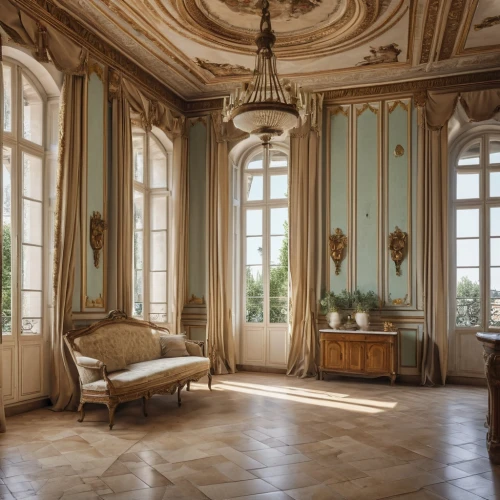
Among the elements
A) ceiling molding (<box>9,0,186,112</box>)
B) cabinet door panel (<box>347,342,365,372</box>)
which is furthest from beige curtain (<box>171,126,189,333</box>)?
cabinet door panel (<box>347,342,365,372</box>)

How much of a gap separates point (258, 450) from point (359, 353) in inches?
139

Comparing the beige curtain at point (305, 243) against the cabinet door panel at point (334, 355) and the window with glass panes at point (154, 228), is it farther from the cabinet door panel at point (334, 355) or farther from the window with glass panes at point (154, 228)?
the window with glass panes at point (154, 228)

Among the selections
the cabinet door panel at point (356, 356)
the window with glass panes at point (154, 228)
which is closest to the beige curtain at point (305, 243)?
the cabinet door panel at point (356, 356)

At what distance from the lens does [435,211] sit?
801 centimetres

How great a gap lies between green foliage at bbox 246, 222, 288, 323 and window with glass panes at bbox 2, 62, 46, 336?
12.3ft

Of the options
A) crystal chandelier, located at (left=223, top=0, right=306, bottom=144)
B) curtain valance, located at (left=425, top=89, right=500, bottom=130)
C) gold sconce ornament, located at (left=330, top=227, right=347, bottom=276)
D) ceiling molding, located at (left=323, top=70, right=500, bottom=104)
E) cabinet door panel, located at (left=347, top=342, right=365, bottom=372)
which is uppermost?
ceiling molding, located at (left=323, top=70, right=500, bottom=104)

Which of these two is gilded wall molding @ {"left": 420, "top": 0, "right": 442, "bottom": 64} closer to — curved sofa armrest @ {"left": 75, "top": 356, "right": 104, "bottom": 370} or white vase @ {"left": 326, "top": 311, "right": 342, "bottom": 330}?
white vase @ {"left": 326, "top": 311, "right": 342, "bottom": 330}

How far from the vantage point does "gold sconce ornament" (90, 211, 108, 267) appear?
22.0 ft

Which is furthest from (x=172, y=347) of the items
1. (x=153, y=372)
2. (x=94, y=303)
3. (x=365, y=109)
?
(x=365, y=109)

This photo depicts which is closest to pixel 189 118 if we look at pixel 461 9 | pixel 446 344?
pixel 461 9

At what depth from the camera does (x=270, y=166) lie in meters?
9.41

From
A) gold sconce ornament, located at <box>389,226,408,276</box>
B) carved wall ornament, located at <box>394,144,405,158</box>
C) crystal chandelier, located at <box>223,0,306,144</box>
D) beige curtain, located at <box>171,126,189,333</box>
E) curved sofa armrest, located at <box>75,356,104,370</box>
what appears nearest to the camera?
crystal chandelier, located at <box>223,0,306,144</box>

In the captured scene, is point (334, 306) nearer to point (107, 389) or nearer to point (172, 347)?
point (172, 347)

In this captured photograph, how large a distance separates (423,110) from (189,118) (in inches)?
142
